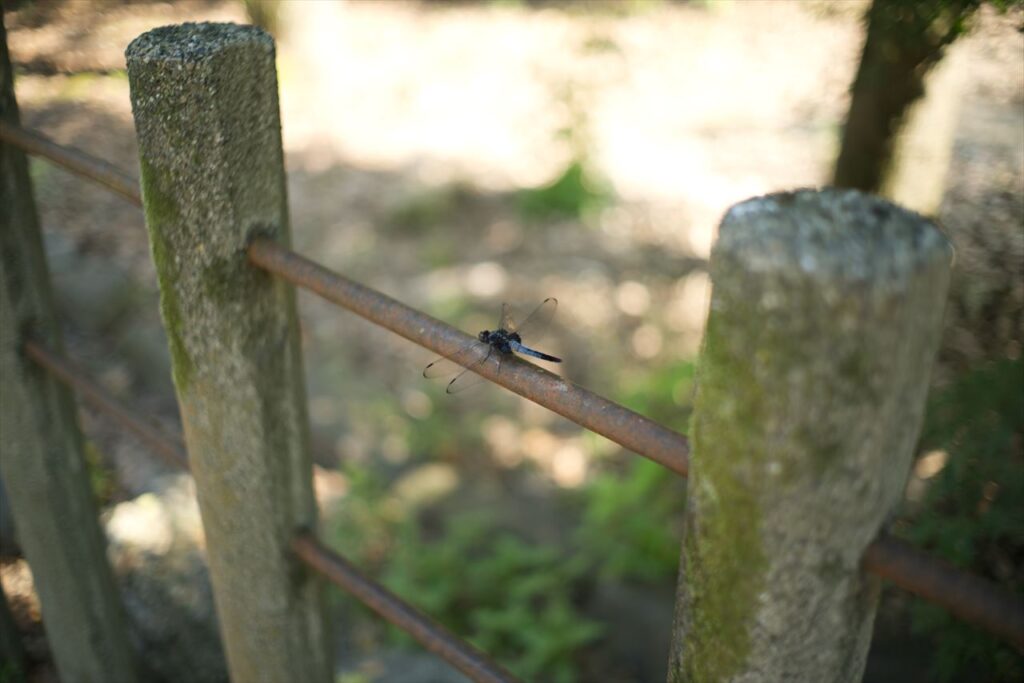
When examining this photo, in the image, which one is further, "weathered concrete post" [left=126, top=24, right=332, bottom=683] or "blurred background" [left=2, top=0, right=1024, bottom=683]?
"blurred background" [left=2, top=0, right=1024, bottom=683]

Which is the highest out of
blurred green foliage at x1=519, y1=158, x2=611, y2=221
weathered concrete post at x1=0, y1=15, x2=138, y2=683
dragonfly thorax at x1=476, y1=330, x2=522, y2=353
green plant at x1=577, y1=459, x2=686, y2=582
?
dragonfly thorax at x1=476, y1=330, x2=522, y2=353

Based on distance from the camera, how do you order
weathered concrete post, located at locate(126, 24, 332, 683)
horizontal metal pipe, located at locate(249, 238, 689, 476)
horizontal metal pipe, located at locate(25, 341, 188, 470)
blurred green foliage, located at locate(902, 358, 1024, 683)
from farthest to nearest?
blurred green foliage, located at locate(902, 358, 1024, 683)
horizontal metal pipe, located at locate(25, 341, 188, 470)
weathered concrete post, located at locate(126, 24, 332, 683)
horizontal metal pipe, located at locate(249, 238, 689, 476)

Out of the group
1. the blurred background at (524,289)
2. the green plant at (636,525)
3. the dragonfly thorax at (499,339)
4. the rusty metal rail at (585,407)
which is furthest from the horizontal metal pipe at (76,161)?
the green plant at (636,525)

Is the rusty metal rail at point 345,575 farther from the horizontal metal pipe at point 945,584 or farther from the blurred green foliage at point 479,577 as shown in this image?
the blurred green foliage at point 479,577

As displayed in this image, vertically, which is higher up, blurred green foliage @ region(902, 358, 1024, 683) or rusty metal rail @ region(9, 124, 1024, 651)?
rusty metal rail @ region(9, 124, 1024, 651)

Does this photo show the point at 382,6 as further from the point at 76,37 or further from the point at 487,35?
the point at 76,37

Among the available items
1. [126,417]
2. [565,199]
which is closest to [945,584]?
[126,417]

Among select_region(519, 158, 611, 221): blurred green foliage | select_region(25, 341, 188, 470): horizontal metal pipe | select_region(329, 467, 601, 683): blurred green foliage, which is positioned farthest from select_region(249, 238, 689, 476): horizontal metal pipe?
select_region(519, 158, 611, 221): blurred green foliage

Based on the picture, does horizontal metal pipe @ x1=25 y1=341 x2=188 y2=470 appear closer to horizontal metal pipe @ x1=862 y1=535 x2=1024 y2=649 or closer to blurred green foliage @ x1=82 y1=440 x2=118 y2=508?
horizontal metal pipe @ x1=862 y1=535 x2=1024 y2=649
